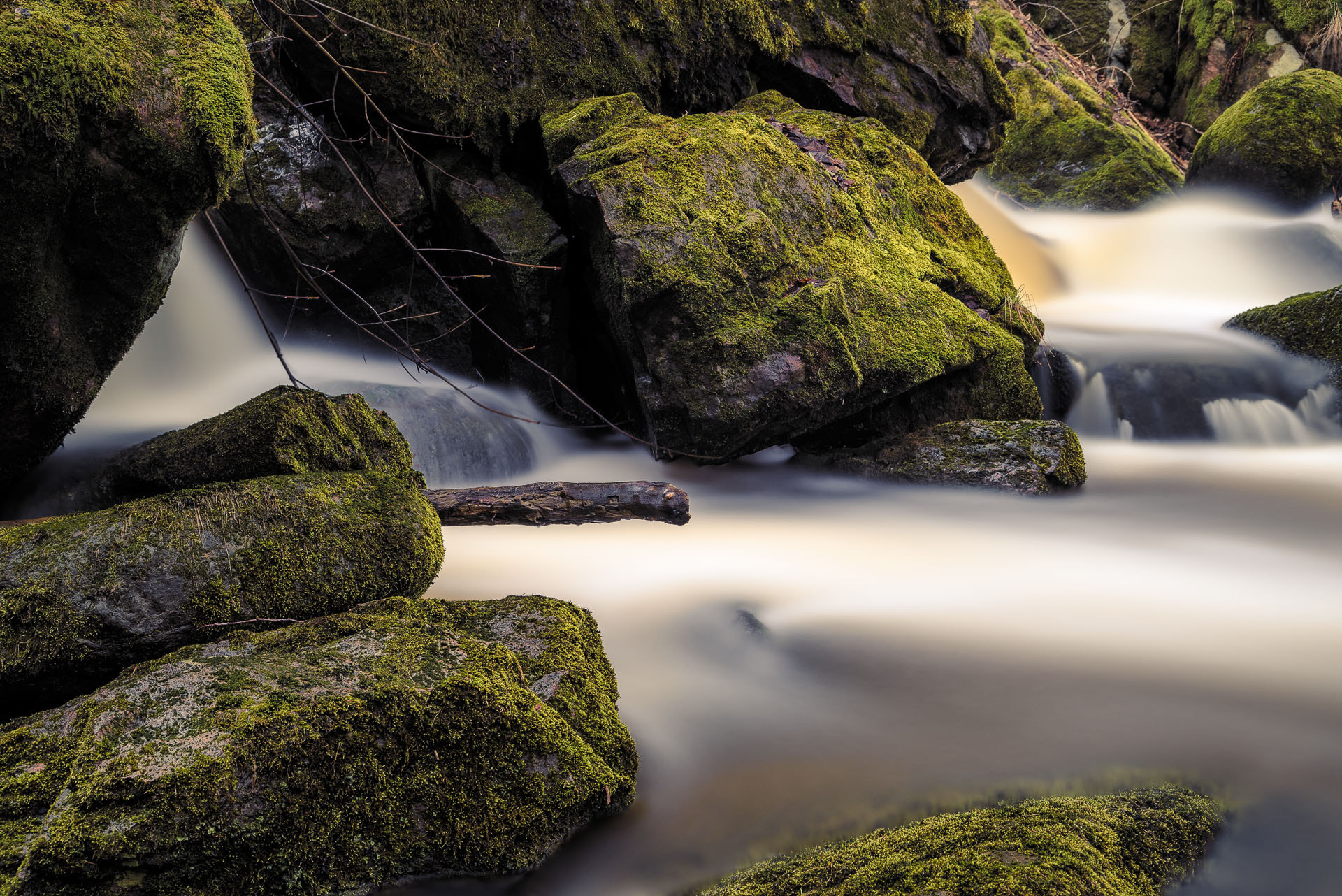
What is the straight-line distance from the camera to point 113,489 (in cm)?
351

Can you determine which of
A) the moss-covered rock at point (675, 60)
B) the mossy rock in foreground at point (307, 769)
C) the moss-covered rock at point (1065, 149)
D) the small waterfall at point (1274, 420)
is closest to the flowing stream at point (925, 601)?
the small waterfall at point (1274, 420)

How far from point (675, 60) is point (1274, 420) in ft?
19.3

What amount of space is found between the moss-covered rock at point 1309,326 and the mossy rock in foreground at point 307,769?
7.81 metres

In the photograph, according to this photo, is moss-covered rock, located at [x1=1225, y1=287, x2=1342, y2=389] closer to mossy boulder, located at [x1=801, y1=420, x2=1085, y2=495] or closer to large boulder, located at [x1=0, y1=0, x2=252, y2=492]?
→ mossy boulder, located at [x1=801, y1=420, x2=1085, y2=495]

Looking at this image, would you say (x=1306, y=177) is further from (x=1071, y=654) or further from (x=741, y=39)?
(x=1071, y=654)

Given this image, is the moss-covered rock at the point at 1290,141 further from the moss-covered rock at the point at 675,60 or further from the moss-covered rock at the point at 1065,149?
the moss-covered rock at the point at 675,60

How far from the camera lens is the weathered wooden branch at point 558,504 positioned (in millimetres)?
4484

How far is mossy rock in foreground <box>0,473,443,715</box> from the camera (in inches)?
95.4

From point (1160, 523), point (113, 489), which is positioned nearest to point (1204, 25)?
point (1160, 523)

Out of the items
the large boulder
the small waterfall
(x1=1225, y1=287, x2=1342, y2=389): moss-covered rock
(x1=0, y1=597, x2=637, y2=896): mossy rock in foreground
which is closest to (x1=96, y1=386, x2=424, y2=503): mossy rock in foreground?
the large boulder

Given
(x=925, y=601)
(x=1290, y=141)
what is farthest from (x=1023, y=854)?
(x=1290, y=141)

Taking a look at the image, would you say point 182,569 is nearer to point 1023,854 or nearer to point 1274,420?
point 1023,854

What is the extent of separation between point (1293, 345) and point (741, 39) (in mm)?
5654

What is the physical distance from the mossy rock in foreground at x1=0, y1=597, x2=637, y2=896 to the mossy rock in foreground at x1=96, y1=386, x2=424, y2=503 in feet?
3.38
